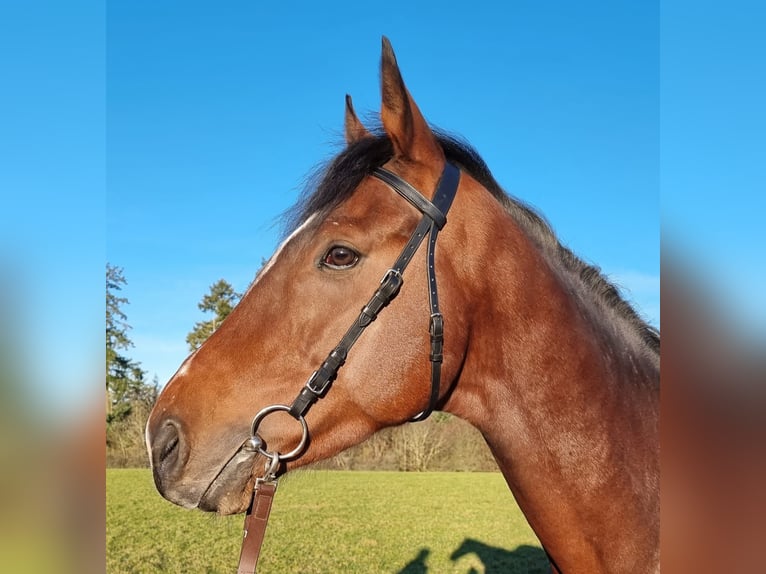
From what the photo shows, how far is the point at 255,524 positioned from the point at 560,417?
1512mm

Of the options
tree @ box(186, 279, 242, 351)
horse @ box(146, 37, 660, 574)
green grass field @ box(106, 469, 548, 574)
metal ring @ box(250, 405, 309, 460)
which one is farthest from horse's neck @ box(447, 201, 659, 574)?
tree @ box(186, 279, 242, 351)

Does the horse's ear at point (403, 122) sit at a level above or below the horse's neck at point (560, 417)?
above

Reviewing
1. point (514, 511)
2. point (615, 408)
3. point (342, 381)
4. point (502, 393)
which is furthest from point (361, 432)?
point (514, 511)

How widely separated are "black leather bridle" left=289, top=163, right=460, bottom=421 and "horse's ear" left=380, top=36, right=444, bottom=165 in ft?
0.68

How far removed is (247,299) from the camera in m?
2.75

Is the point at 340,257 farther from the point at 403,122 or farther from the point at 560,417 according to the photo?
the point at 560,417

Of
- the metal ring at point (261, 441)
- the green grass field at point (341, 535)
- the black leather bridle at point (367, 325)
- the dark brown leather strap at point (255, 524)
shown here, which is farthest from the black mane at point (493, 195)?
the green grass field at point (341, 535)

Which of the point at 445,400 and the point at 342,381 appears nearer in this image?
the point at 342,381

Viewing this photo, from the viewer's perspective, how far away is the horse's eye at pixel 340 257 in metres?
2.74

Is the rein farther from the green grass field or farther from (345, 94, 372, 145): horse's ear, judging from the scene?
the green grass field

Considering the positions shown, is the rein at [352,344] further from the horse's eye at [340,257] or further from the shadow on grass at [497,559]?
the shadow on grass at [497,559]

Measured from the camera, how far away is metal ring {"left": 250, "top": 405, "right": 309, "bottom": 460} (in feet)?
8.50
